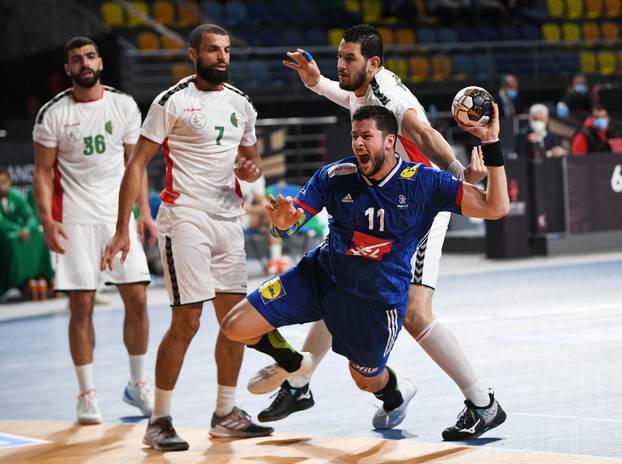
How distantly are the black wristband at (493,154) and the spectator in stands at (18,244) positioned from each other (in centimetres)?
874

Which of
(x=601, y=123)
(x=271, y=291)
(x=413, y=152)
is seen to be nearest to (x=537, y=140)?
(x=601, y=123)

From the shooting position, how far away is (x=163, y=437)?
5.29 m

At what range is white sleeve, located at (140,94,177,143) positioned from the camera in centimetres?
545

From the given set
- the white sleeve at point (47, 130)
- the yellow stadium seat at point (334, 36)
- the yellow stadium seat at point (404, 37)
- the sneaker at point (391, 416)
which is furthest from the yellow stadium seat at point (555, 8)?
the sneaker at point (391, 416)

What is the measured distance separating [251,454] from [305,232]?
8.95m

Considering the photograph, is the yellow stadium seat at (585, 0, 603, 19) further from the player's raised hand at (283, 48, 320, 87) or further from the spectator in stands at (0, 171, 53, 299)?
the player's raised hand at (283, 48, 320, 87)

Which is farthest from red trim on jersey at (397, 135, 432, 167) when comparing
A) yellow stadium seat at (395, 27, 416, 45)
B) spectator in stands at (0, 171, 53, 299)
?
yellow stadium seat at (395, 27, 416, 45)

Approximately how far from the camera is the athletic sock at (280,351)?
5.12 metres

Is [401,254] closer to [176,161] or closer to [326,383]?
[176,161]

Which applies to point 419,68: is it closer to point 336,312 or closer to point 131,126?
point 131,126

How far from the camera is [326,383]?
271 inches

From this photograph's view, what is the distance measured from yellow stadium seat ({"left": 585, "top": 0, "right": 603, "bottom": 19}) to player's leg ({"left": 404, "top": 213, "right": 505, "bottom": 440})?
21.9 m

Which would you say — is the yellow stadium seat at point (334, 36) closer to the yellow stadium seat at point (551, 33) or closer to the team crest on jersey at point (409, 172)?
the yellow stadium seat at point (551, 33)

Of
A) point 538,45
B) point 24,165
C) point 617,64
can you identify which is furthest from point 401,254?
point 617,64
